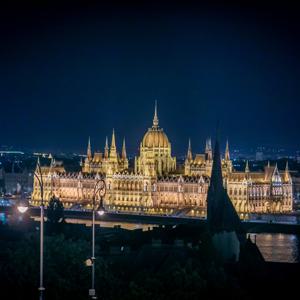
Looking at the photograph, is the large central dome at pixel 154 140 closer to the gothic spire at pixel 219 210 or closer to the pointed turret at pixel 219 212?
the gothic spire at pixel 219 210

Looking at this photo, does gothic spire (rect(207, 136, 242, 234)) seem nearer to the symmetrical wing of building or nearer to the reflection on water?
the reflection on water

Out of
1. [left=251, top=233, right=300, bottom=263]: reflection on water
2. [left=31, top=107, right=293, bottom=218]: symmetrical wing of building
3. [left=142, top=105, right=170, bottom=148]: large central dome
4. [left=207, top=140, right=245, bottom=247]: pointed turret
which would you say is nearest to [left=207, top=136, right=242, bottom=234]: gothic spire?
[left=207, top=140, right=245, bottom=247]: pointed turret

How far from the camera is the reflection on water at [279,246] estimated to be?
7088 centimetres

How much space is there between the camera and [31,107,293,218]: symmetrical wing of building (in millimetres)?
117125

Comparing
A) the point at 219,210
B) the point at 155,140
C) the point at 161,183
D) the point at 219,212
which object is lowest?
the point at 219,212

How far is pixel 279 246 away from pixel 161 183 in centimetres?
4302

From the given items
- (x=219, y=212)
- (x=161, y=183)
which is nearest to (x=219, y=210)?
(x=219, y=212)

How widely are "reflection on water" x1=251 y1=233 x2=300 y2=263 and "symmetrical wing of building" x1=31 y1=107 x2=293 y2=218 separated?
17843mm

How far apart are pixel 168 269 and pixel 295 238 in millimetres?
52217

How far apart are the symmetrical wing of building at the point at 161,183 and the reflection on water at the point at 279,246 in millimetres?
17843

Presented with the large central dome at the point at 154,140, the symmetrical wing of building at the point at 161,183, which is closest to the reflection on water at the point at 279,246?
the symmetrical wing of building at the point at 161,183

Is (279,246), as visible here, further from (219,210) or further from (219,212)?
(219,212)

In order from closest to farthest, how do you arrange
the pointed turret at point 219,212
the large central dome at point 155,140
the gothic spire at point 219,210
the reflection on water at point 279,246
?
the pointed turret at point 219,212 → the gothic spire at point 219,210 → the reflection on water at point 279,246 → the large central dome at point 155,140

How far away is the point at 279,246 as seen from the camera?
81.8 m
